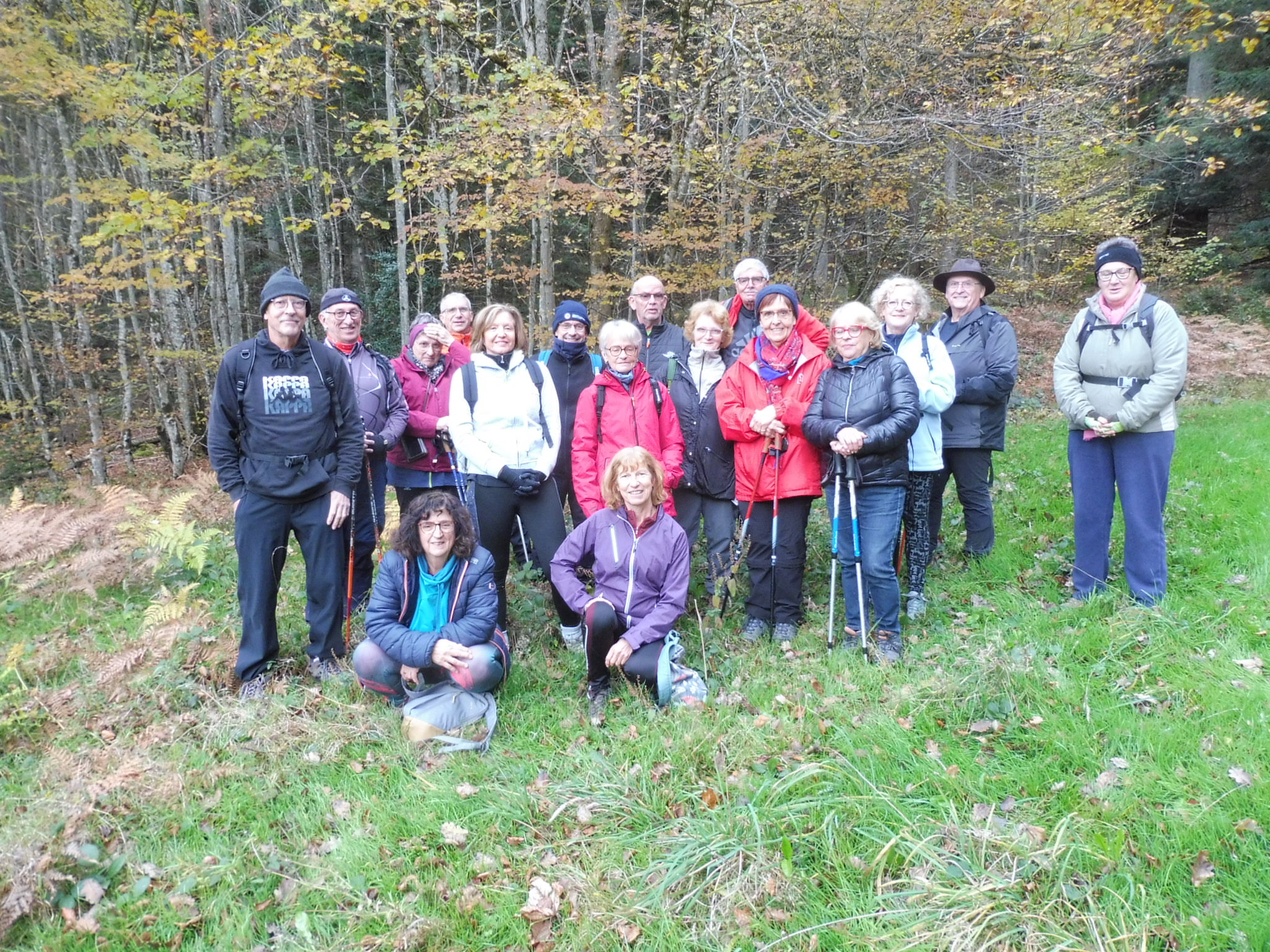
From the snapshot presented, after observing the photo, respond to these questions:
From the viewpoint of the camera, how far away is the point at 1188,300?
18.7 metres

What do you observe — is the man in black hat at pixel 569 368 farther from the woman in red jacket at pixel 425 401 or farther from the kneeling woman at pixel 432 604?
the kneeling woman at pixel 432 604

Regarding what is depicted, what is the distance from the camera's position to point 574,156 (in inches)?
521

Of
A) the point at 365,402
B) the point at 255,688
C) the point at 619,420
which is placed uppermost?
the point at 365,402

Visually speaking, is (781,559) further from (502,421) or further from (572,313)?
(572,313)

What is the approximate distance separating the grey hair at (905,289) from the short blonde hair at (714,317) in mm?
1057

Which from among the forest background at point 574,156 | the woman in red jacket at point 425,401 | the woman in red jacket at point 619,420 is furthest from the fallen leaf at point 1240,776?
the forest background at point 574,156

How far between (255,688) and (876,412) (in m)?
4.14

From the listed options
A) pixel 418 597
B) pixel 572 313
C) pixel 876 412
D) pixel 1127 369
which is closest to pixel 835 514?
pixel 876 412

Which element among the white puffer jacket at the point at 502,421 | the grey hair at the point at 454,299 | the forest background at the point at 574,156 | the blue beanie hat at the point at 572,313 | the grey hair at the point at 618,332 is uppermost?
the forest background at the point at 574,156

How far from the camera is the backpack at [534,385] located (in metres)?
5.02

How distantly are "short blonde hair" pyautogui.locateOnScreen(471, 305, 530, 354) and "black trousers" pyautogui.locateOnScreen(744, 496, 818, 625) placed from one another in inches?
76.6

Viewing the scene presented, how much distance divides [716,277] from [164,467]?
11.0 metres

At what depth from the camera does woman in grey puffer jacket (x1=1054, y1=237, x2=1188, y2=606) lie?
431 cm

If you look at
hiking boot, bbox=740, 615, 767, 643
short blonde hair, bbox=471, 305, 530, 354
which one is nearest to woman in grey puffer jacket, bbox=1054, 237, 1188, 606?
hiking boot, bbox=740, 615, 767, 643
